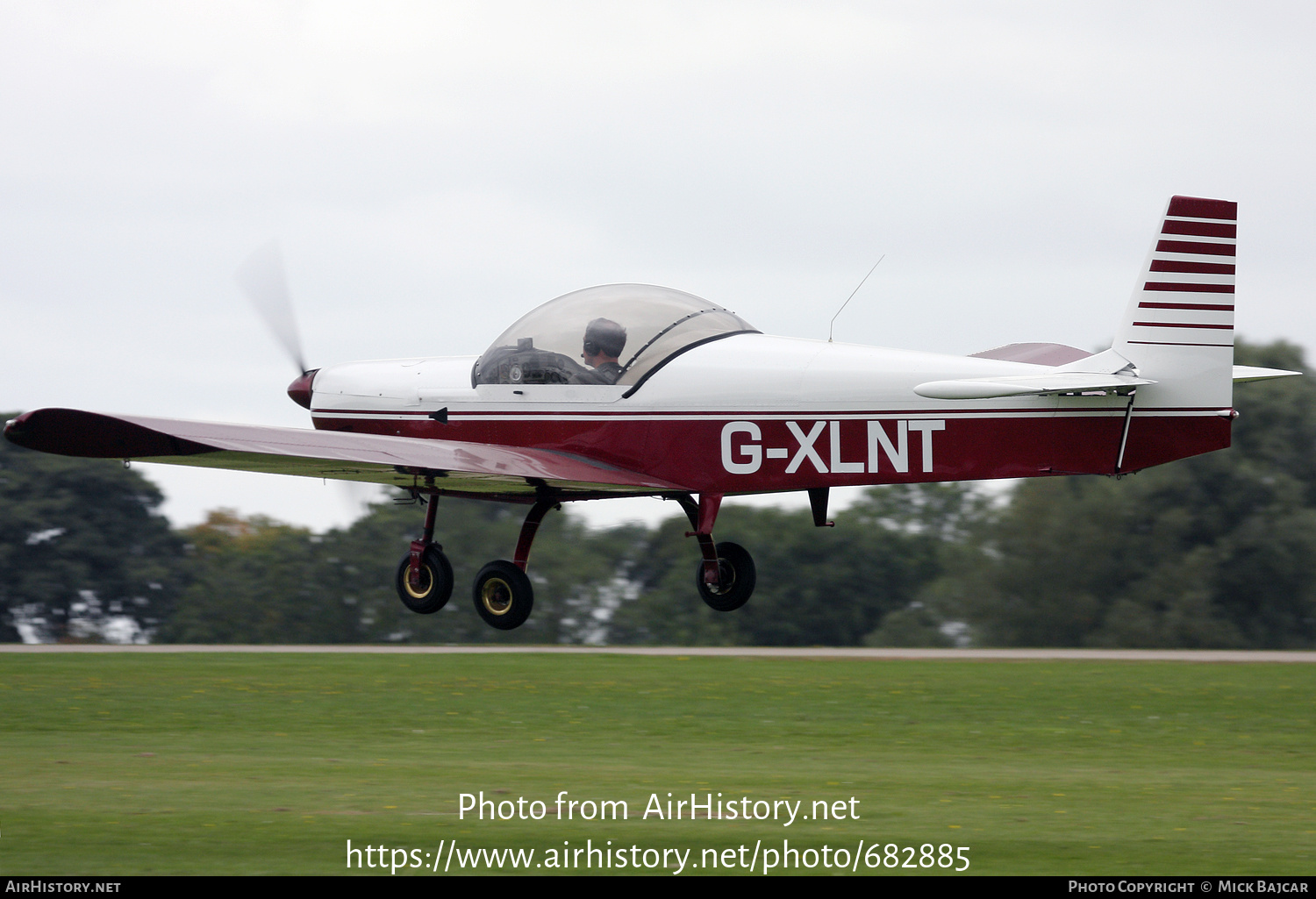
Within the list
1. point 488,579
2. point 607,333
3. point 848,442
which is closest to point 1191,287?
point 848,442

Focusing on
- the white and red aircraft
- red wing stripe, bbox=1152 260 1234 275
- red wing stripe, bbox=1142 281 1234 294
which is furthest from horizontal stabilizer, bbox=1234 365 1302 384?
red wing stripe, bbox=1152 260 1234 275

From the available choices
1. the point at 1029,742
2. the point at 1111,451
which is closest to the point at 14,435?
the point at 1111,451

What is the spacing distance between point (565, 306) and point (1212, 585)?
39470 millimetres

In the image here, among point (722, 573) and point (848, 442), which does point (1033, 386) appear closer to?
point (848, 442)

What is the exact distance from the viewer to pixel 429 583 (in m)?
14.7

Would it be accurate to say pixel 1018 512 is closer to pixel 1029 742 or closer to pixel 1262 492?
pixel 1262 492

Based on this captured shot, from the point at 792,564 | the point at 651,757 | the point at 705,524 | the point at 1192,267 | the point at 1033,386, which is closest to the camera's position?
the point at 1033,386

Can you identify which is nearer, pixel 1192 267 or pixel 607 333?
pixel 1192 267

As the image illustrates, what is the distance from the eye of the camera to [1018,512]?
57219 millimetres

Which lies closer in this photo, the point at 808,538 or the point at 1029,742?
the point at 1029,742

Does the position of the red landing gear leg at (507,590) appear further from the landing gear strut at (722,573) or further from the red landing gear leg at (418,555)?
the landing gear strut at (722,573)

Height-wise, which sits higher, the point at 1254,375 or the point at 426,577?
the point at 1254,375

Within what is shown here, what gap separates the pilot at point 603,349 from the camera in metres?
14.5

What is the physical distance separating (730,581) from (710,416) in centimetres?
227
